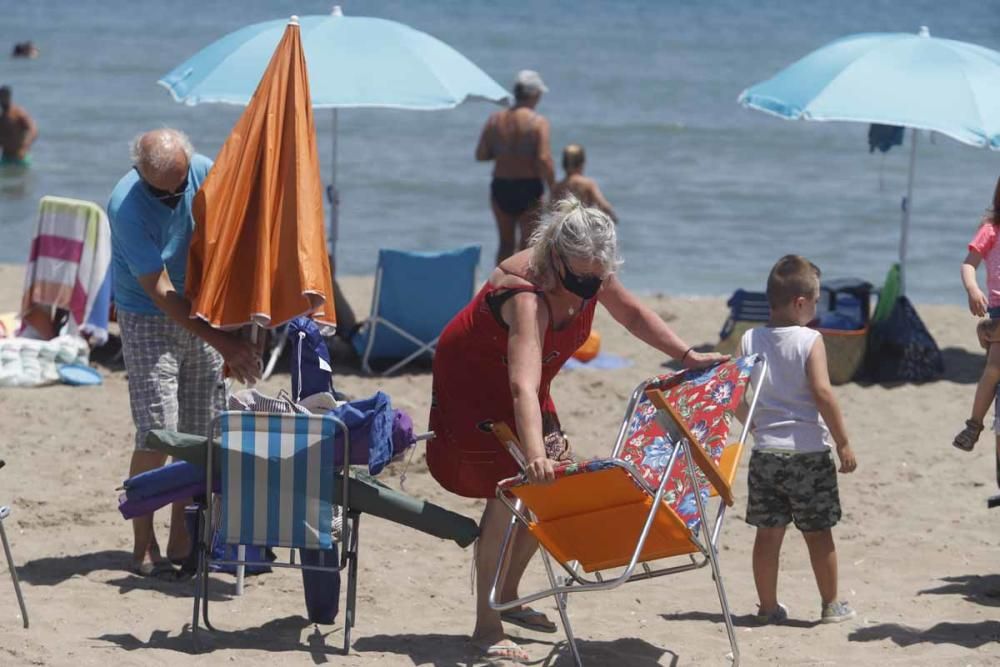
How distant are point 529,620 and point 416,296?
3702 mm

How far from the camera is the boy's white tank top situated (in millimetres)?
4758

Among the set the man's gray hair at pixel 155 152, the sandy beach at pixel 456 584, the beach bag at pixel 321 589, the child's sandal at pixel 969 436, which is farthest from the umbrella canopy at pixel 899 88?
the beach bag at pixel 321 589

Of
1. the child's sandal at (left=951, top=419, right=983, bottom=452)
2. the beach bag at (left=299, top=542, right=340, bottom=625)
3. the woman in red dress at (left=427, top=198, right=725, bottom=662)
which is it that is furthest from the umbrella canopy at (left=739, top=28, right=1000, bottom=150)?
the beach bag at (left=299, top=542, right=340, bottom=625)

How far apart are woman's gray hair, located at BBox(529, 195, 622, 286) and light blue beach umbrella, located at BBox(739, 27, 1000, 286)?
3.92m

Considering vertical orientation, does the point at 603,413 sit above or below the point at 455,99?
below

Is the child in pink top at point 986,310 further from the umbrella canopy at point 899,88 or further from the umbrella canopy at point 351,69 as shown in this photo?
the umbrella canopy at point 351,69

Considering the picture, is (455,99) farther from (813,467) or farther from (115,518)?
(813,467)

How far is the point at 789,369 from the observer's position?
187 inches

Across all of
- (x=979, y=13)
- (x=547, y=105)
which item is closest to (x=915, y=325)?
(x=547, y=105)

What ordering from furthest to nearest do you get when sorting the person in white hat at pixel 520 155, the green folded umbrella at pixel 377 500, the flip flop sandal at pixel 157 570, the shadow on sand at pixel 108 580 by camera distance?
the person in white hat at pixel 520 155
the flip flop sandal at pixel 157 570
the shadow on sand at pixel 108 580
the green folded umbrella at pixel 377 500

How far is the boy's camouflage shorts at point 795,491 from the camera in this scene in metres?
4.83

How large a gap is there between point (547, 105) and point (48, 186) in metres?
10.6

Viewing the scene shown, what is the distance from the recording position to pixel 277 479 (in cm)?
437

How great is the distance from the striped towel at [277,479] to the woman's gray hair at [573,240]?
30.9 inches
